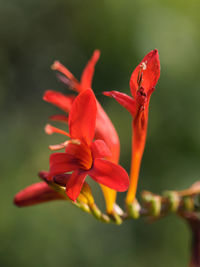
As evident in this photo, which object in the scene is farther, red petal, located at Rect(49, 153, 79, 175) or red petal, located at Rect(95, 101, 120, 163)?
red petal, located at Rect(95, 101, 120, 163)

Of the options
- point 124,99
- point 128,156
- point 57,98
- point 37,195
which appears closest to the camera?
point 124,99

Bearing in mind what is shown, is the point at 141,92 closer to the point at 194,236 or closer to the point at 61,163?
the point at 61,163

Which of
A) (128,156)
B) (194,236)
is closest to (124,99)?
(194,236)

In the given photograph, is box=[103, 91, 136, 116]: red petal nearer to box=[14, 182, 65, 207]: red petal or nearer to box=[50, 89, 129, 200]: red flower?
box=[50, 89, 129, 200]: red flower

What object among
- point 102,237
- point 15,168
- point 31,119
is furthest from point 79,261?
point 31,119

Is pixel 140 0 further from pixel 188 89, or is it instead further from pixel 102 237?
pixel 102 237

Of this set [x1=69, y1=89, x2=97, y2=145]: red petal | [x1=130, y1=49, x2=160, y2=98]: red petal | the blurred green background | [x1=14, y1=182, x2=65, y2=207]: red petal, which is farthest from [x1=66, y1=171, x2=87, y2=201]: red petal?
the blurred green background

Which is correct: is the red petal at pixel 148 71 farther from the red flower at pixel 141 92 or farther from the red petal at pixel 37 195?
the red petal at pixel 37 195
